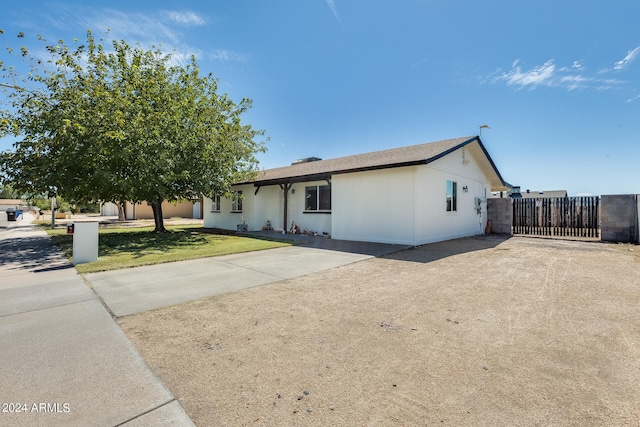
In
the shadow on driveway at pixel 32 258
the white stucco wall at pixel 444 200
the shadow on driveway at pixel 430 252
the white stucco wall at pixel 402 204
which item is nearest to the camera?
the shadow on driveway at pixel 32 258

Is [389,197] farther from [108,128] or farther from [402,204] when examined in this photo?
[108,128]

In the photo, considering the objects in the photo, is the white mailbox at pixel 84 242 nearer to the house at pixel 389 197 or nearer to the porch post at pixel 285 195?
the house at pixel 389 197

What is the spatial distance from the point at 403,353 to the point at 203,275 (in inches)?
188

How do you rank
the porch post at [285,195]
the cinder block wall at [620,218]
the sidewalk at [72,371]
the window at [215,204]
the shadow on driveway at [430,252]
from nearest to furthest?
the sidewalk at [72,371] < the shadow on driveway at [430,252] < the cinder block wall at [620,218] < the porch post at [285,195] < the window at [215,204]

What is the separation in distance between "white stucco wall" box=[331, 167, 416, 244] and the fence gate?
9.56 meters

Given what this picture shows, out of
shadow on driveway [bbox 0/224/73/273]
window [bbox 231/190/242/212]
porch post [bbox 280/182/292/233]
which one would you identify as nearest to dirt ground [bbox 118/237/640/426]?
shadow on driveway [bbox 0/224/73/273]

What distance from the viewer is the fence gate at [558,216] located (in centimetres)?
1380

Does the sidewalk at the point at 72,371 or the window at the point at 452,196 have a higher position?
the window at the point at 452,196

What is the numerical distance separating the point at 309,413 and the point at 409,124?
16.0 metres

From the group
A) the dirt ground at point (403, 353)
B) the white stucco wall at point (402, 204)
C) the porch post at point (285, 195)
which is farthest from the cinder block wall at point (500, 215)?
the porch post at point (285, 195)

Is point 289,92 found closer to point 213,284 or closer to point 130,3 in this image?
point 130,3

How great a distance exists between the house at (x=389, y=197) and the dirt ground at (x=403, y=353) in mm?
5315

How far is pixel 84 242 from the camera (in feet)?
24.2

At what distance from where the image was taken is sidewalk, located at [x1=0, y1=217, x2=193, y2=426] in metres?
1.97
